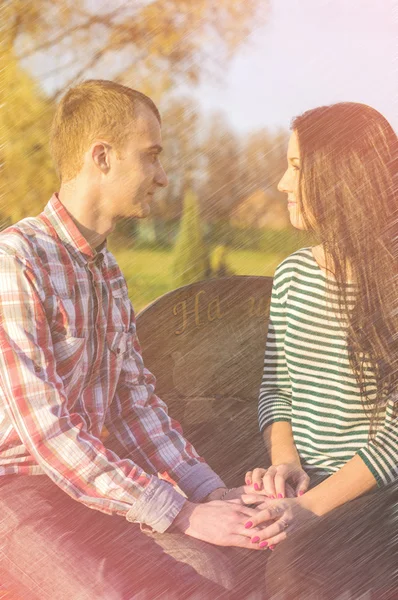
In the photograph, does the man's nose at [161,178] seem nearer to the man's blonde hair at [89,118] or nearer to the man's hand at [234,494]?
the man's blonde hair at [89,118]

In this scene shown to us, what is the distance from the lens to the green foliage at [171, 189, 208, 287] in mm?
1114

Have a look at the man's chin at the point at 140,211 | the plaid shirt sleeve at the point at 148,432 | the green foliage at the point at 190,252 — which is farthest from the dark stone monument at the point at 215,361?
the man's chin at the point at 140,211

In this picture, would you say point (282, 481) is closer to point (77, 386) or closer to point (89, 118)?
point (77, 386)

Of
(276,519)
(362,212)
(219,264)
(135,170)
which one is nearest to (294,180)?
(362,212)

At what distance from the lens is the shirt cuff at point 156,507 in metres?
0.80

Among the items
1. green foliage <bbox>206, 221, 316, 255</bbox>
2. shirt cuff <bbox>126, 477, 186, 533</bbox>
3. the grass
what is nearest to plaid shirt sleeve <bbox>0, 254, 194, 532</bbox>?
shirt cuff <bbox>126, 477, 186, 533</bbox>

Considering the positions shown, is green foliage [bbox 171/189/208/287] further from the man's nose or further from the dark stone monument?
the man's nose

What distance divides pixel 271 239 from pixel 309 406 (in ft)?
0.99

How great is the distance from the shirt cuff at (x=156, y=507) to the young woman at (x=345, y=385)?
0.10m

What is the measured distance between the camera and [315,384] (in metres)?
0.92

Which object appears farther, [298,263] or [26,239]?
[298,263]

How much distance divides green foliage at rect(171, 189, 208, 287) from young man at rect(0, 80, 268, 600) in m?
0.18

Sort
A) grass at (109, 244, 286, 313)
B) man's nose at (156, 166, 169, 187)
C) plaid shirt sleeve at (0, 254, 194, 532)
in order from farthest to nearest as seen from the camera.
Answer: grass at (109, 244, 286, 313) → man's nose at (156, 166, 169, 187) → plaid shirt sleeve at (0, 254, 194, 532)

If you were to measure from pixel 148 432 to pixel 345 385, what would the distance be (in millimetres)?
273
